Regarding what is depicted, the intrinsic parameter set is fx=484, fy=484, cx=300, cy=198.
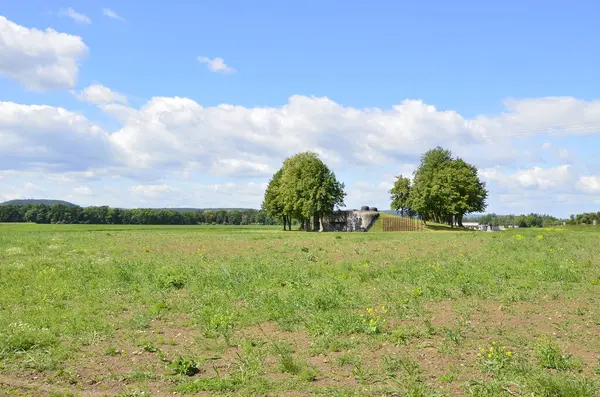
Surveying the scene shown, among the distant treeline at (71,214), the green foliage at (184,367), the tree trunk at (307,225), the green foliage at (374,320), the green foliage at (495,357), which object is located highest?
the distant treeline at (71,214)

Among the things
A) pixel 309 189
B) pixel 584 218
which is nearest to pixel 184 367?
pixel 309 189

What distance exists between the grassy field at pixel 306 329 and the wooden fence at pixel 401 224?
7000 centimetres

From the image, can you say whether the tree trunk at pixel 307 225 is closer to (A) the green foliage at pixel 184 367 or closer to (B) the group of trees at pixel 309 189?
(B) the group of trees at pixel 309 189

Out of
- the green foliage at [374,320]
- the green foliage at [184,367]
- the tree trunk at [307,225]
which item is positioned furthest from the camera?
the tree trunk at [307,225]

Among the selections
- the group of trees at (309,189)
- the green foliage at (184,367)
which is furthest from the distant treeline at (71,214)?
the green foliage at (184,367)

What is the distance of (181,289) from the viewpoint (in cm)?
1841

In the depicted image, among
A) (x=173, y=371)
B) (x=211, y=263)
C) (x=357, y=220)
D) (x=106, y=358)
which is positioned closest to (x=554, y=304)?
(x=173, y=371)

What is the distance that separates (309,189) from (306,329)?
8115cm

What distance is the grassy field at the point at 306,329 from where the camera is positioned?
8.85 meters

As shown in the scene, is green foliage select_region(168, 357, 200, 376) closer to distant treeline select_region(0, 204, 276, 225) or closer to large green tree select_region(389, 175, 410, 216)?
large green tree select_region(389, 175, 410, 216)

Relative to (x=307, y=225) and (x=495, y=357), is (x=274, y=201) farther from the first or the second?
(x=495, y=357)

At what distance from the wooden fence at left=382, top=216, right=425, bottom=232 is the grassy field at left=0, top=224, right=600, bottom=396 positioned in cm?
7000

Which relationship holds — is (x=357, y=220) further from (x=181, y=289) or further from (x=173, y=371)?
(x=173, y=371)

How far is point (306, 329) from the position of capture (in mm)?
12273
